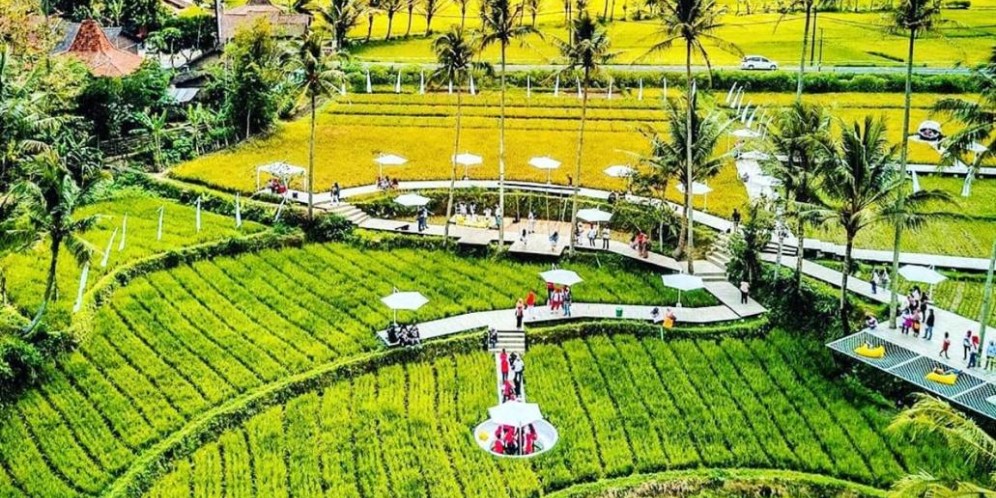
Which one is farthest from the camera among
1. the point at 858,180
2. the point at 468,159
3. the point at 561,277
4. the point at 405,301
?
the point at 468,159

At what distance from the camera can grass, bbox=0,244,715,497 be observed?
107 feet

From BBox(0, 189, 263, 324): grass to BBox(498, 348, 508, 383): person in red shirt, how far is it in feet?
52.0

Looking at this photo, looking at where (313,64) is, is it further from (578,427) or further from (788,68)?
(788,68)

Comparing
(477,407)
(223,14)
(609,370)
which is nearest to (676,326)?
(609,370)

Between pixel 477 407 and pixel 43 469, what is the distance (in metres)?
14.4

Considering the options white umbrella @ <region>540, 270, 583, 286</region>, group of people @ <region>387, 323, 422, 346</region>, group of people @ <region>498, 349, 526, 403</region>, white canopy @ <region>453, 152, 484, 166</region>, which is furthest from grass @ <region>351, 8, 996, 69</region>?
group of people @ <region>498, 349, 526, 403</region>

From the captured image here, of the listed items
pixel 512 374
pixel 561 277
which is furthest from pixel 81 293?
pixel 561 277

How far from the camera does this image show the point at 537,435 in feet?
112

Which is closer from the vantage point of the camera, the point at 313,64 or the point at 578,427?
the point at 578,427

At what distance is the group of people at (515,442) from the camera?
109 ft

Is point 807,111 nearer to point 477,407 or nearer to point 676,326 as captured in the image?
point 676,326

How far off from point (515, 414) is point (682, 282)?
12.2 meters

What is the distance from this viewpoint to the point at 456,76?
51375mm

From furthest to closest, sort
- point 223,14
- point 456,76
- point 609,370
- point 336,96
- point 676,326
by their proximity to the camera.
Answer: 1. point 223,14
2. point 336,96
3. point 456,76
4. point 676,326
5. point 609,370
